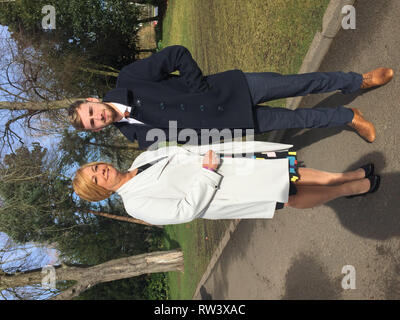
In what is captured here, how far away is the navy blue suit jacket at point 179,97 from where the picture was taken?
3107 millimetres

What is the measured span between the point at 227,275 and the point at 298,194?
5.03m

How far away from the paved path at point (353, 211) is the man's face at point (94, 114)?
3.11m

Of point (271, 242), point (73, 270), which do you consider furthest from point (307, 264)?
point (73, 270)

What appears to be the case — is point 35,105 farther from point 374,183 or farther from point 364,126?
point 374,183

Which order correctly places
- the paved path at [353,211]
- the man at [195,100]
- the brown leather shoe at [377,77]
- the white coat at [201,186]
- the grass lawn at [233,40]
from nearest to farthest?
1. the white coat at [201,186]
2. the man at [195,100]
3. the paved path at [353,211]
4. the brown leather shoe at [377,77]
5. the grass lawn at [233,40]

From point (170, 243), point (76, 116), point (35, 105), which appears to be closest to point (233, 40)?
point (35, 105)

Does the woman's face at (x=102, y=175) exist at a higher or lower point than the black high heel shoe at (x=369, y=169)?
higher

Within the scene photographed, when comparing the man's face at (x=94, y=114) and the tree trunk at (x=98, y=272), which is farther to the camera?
the tree trunk at (x=98, y=272)

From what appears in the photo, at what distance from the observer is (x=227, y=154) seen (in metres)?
3.37

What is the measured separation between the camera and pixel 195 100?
319 cm

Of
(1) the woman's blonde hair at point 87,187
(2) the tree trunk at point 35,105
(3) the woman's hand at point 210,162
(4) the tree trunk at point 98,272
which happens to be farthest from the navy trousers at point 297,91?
(4) the tree trunk at point 98,272

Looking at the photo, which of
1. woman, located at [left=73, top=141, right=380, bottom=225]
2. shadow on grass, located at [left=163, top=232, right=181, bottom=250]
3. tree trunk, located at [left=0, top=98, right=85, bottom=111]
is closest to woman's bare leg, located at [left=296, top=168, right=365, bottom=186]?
woman, located at [left=73, top=141, right=380, bottom=225]

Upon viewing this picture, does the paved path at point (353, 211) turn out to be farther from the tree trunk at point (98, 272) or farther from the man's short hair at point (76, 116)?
the tree trunk at point (98, 272)

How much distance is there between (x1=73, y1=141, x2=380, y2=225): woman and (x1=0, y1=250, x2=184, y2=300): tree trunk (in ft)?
23.0
